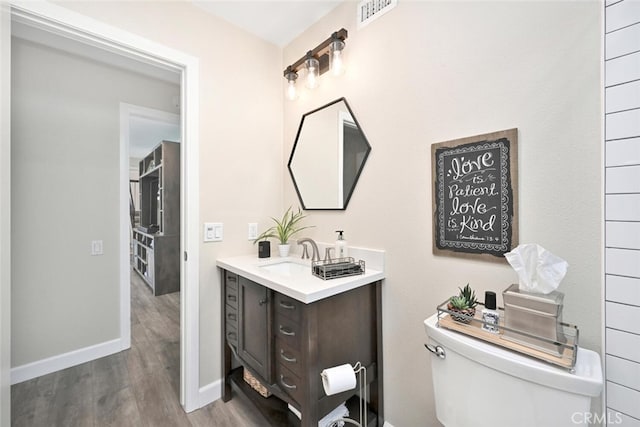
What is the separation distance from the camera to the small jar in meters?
0.84

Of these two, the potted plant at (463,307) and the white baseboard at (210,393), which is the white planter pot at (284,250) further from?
the potted plant at (463,307)

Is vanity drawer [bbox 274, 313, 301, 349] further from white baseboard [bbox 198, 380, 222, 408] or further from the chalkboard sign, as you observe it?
white baseboard [bbox 198, 380, 222, 408]

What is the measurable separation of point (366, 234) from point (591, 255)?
0.89 m

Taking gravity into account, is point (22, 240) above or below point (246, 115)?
below

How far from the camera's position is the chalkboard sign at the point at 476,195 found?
988 mm

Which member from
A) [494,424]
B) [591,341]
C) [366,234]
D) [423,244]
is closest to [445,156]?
[423,244]

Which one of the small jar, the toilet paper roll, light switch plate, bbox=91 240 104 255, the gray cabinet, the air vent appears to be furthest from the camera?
the gray cabinet

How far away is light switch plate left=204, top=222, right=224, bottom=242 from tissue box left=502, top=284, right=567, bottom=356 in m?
1.57

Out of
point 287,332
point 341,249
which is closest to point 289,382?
point 287,332

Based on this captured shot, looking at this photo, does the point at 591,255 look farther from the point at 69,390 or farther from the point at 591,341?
the point at 69,390

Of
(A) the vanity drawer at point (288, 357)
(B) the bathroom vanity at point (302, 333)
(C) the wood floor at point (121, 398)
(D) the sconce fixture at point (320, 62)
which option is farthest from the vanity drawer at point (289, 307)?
(D) the sconce fixture at point (320, 62)

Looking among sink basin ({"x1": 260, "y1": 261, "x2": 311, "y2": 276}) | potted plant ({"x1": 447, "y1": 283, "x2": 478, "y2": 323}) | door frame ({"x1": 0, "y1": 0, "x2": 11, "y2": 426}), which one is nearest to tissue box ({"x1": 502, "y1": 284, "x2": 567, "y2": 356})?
potted plant ({"x1": 447, "y1": 283, "x2": 478, "y2": 323})

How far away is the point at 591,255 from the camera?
2.75 feet

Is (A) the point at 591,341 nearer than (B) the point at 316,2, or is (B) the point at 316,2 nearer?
(A) the point at 591,341
